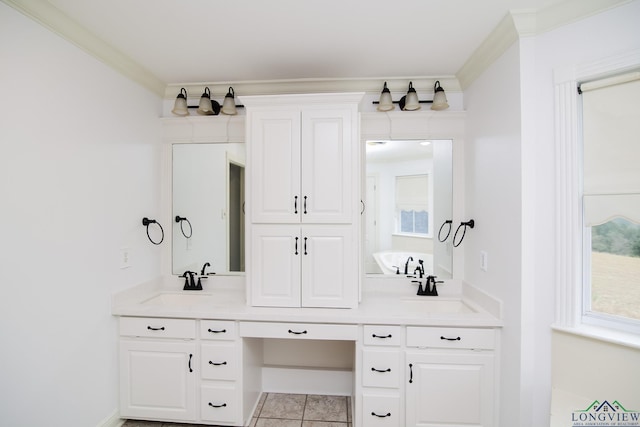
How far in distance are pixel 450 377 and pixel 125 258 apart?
2.34m

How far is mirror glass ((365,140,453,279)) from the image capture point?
234cm

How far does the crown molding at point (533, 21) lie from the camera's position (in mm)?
1396

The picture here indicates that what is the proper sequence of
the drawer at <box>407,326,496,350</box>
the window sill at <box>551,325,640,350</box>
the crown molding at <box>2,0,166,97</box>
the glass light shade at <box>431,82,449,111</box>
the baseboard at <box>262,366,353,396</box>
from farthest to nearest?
the baseboard at <box>262,366,353,396</box> < the glass light shade at <box>431,82,449,111</box> < the drawer at <box>407,326,496,350</box> < the crown molding at <box>2,0,166,97</box> < the window sill at <box>551,325,640,350</box>

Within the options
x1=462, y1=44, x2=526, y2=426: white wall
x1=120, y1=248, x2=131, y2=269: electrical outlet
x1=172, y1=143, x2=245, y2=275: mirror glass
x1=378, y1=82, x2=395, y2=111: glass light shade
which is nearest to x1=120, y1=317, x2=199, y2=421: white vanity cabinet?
x1=120, y1=248, x2=131, y2=269: electrical outlet

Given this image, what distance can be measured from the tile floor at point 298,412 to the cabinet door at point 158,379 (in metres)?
0.15

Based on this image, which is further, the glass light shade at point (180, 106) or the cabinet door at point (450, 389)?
the glass light shade at point (180, 106)

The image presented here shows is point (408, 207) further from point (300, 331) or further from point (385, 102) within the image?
point (300, 331)

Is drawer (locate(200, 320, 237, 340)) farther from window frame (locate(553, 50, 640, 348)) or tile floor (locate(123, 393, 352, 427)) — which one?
window frame (locate(553, 50, 640, 348))

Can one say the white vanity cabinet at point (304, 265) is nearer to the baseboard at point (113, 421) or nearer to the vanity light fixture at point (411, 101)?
the vanity light fixture at point (411, 101)

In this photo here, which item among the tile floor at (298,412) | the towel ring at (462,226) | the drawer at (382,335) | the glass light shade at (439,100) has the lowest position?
the tile floor at (298,412)

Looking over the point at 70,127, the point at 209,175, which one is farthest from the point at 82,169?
the point at 209,175

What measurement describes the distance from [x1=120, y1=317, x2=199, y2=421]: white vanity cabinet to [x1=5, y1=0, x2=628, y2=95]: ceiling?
1.82 meters

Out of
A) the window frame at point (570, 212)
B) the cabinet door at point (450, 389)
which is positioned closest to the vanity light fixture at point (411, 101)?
the window frame at point (570, 212)

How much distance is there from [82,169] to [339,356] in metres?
2.27
